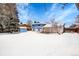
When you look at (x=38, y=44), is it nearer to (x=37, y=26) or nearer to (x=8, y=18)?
(x=37, y=26)

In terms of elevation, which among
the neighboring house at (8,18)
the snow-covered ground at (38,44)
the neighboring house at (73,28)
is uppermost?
the neighboring house at (8,18)

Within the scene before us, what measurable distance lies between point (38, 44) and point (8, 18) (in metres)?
0.32

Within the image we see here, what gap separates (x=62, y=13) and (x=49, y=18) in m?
0.11

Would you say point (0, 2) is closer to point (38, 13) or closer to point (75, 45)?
point (38, 13)

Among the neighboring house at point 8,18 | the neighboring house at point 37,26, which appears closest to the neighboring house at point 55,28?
the neighboring house at point 37,26

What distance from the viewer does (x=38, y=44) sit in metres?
1.00

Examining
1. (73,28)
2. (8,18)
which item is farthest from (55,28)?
(8,18)

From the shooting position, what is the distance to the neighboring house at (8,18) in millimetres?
999

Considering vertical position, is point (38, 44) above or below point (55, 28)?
below

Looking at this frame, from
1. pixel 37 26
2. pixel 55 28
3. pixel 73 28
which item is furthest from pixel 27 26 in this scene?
pixel 73 28

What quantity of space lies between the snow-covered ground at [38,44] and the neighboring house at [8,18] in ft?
0.18

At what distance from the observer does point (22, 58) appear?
1.00 metres

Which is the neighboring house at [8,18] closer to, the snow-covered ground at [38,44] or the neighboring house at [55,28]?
the snow-covered ground at [38,44]

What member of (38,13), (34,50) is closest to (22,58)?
(34,50)
